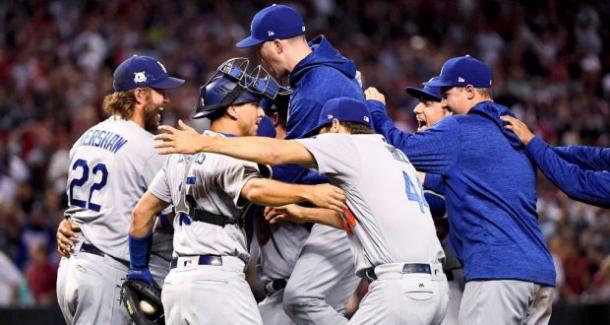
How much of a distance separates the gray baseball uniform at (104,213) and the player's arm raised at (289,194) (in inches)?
53.5

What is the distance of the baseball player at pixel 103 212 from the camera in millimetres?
7672

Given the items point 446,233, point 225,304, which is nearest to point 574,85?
point 446,233

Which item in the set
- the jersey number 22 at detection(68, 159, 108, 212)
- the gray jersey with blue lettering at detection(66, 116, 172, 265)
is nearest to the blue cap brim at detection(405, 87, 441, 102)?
the gray jersey with blue lettering at detection(66, 116, 172, 265)

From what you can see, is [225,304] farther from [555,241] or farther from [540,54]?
[540,54]

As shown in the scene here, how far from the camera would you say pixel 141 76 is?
790 centimetres

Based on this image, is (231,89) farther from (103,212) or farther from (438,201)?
(438,201)

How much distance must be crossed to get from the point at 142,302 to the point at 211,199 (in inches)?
39.1

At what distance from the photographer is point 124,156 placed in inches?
302

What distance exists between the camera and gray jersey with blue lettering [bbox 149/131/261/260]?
6.65m

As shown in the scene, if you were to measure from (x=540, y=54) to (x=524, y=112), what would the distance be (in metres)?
2.57

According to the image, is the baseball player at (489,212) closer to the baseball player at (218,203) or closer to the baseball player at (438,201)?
the baseball player at (438,201)

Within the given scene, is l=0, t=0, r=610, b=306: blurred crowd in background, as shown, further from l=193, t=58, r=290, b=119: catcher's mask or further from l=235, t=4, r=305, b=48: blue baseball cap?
l=193, t=58, r=290, b=119: catcher's mask

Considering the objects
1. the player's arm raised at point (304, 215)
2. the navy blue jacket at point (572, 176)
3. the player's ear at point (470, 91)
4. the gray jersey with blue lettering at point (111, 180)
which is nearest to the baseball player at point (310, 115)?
the player's arm raised at point (304, 215)

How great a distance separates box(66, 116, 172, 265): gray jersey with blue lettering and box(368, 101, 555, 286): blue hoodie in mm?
1604
